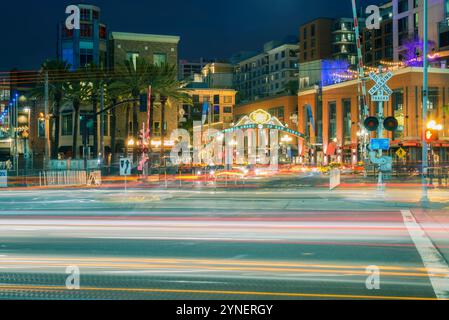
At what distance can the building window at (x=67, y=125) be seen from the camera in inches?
2936

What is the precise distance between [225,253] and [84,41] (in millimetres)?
70163

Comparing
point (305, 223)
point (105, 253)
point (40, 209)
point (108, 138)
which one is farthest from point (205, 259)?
point (108, 138)

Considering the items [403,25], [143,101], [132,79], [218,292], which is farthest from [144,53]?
[218,292]

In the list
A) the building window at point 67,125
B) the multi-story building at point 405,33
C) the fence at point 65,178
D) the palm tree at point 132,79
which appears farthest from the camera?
the multi-story building at point 405,33

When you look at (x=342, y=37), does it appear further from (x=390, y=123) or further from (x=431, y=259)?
(x=431, y=259)

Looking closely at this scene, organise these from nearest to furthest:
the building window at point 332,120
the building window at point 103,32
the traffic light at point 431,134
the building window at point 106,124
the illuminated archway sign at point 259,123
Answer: the traffic light at point 431,134, the illuminated archway sign at point 259,123, the building window at point 106,124, the building window at point 103,32, the building window at point 332,120

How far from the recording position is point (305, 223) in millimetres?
17188

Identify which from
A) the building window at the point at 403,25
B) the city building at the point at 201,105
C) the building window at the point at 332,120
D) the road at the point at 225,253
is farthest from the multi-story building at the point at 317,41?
the road at the point at 225,253

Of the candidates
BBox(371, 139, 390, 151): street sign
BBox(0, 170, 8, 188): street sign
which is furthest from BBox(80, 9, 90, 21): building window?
BBox(371, 139, 390, 151): street sign

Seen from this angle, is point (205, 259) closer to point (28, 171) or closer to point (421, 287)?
point (421, 287)

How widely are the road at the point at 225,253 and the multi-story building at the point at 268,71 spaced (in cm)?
10005

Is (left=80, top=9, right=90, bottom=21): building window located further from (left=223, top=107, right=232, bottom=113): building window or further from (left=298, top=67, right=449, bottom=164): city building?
(left=223, top=107, right=232, bottom=113): building window

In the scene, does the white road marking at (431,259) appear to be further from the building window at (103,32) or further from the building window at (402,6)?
the building window at (402,6)

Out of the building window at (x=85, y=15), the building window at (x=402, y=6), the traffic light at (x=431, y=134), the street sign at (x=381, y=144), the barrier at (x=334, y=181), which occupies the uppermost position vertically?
the building window at (x=402, y=6)
